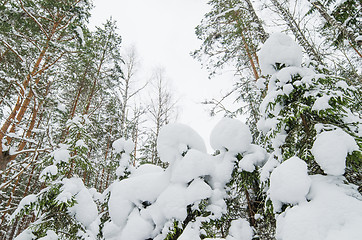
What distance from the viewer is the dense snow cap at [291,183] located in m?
1.88

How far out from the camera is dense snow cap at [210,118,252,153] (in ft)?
10.2

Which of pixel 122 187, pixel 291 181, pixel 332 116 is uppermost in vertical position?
pixel 332 116

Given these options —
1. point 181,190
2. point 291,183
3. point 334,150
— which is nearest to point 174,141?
point 181,190

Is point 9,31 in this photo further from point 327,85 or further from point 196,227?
point 327,85

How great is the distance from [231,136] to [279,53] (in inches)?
59.3

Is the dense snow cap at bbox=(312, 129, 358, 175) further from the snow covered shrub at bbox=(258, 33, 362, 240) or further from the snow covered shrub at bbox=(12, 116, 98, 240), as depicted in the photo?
the snow covered shrub at bbox=(12, 116, 98, 240)

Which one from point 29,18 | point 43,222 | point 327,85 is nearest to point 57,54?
point 29,18

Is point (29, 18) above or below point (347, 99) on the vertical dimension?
above

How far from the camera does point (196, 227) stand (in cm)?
248

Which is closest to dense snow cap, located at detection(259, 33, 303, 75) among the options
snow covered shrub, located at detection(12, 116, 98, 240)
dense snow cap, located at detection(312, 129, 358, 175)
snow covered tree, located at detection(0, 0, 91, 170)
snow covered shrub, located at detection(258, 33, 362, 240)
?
snow covered shrub, located at detection(258, 33, 362, 240)

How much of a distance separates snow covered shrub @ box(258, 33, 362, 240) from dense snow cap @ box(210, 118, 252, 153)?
1.04 feet

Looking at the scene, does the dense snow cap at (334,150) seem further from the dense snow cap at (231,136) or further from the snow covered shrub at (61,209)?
the snow covered shrub at (61,209)

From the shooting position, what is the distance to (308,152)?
90.5 inches

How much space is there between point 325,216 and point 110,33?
12744mm
